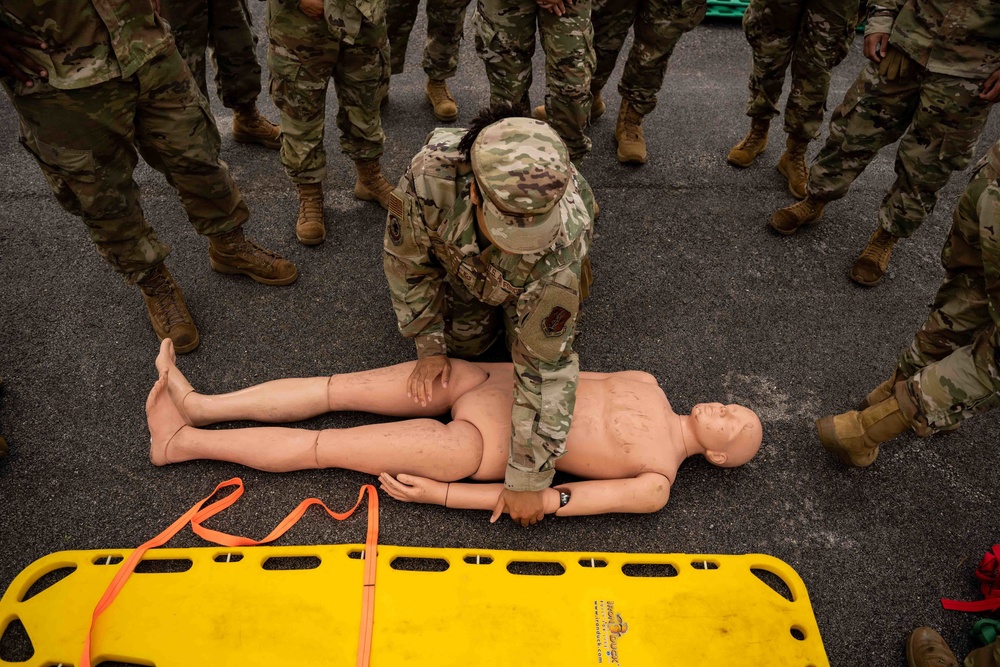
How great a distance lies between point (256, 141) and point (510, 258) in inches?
86.5

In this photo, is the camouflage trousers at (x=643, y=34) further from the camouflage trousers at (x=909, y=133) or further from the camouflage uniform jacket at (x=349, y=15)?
the camouflage uniform jacket at (x=349, y=15)

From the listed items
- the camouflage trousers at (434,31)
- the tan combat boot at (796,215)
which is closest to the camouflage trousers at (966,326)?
the tan combat boot at (796,215)

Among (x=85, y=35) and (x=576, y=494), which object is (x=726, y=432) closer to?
(x=576, y=494)

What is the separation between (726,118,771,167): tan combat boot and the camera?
3322mm

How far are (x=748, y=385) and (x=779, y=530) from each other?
22.8 inches

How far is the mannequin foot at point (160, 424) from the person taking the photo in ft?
6.92

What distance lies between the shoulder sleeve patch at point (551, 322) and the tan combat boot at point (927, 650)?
1.30m

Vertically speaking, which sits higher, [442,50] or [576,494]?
[442,50]

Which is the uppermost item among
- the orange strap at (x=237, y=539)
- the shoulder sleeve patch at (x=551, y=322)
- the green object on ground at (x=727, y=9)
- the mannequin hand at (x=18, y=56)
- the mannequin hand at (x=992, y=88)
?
the mannequin hand at (x=18, y=56)

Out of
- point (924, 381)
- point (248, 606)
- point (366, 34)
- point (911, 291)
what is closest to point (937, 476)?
point (924, 381)

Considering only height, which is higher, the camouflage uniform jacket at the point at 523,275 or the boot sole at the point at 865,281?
the camouflage uniform jacket at the point at 523,275

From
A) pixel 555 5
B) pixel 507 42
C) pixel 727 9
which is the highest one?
pixel 555 5

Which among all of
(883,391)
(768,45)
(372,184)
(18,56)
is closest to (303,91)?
(372,184)

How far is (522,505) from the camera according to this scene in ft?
6.41
